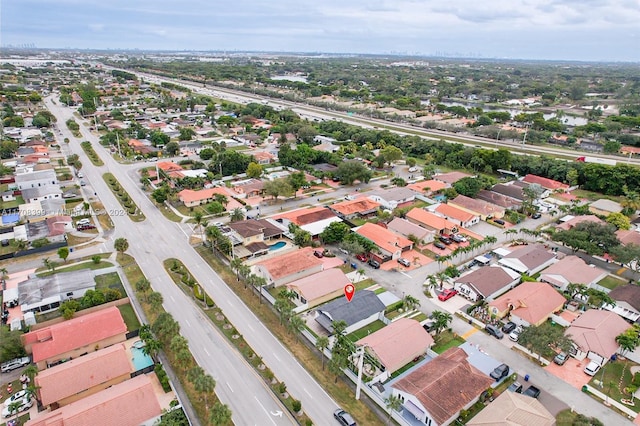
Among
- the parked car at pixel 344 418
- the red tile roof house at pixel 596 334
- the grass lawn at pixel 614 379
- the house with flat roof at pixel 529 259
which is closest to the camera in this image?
the parked car at pixel 344 418

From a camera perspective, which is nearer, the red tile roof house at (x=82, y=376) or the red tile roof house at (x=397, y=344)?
the red tile roof house at (x=82, y=376)

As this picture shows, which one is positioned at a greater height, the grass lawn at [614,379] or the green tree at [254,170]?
the green tree at [254,170]

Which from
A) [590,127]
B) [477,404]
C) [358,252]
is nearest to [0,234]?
[358,252]

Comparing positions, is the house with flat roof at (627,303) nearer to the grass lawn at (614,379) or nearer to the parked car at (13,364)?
the grass lawn at (614,379)

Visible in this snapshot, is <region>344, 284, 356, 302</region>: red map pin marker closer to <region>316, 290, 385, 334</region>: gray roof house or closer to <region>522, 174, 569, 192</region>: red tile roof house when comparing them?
<region>316, 290, 385, 334</region>: gray roof house

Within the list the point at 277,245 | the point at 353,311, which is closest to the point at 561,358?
the point at 353,311

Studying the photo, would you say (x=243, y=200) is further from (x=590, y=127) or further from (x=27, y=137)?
(x=590, y=127)

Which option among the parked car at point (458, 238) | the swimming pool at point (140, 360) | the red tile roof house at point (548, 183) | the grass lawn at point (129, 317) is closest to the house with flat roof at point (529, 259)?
the parked car at point (458, 238)

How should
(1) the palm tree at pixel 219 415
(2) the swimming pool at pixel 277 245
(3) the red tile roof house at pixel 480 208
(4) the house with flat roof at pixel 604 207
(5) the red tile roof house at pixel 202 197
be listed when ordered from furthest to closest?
(4) the house with flat roof at pixel 604 207, (5) the red tile roof house at pixel 202 197, (3) the red tile roof house at pixel 480 208, (2) the swimming pool at pixel 277 245, (1) the palm tree at pixel 219 415
